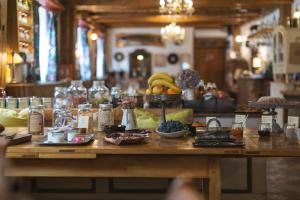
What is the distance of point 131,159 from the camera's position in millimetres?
3348

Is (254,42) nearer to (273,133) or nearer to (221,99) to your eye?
(221,99)

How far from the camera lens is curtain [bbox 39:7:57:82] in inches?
393

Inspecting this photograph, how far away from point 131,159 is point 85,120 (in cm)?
58

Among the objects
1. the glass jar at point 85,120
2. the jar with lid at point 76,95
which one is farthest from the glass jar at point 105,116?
the jar with lid at point 76,95

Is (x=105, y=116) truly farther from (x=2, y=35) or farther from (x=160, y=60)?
(x=160, y=60)

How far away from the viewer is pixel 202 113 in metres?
5.80

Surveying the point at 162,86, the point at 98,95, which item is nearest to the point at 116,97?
the point at 98,95

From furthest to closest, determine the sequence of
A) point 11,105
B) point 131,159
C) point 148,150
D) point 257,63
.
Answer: point 257,63
point 11,105
point 131,159
point 148,150

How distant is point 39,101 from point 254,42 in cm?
1059

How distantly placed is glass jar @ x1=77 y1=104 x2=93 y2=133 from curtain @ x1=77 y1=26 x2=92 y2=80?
31.6 feet

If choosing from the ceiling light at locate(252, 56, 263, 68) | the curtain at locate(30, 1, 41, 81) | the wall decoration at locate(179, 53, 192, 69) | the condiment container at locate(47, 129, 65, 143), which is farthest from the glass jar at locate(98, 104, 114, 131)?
the wall decoration at locate(179, 53, 192, 69)

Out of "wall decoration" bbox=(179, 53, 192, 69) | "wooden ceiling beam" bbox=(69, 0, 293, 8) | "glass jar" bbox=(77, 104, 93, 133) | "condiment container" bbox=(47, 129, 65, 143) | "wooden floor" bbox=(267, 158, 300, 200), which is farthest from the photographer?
"wall decoration" bbox=(179, 53, 192, 69)

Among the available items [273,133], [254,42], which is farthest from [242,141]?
[254,42]

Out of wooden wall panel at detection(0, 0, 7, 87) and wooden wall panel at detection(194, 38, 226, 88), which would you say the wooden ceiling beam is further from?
wooden wall panel at detection(194, 38, 226, 88)
